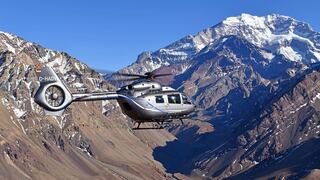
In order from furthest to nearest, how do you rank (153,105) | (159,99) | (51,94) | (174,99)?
(174,99)
(159,99)
(153,105)
(51,94)

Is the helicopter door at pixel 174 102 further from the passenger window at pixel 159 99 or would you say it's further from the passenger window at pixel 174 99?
the passenger window at pixel 159 99

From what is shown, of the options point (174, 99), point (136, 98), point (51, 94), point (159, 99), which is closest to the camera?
point (51, 94)

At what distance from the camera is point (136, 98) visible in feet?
326

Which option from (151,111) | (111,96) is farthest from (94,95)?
(151,111)

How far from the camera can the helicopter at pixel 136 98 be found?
305 ft

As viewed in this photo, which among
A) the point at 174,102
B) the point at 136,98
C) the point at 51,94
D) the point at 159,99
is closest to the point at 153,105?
the point at 159,99

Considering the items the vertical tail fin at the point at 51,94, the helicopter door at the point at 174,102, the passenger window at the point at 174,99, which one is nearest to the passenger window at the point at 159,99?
the helicopter door at the point at 174,102

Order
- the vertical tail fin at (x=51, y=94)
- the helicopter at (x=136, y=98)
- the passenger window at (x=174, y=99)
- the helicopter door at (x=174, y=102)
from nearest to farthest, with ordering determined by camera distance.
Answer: the vertical tail fin at (x=51, y=94), the helicopter at (x=136, y=98), the helicopter door at (x=174, y=102), the passenger window at (x=174, y=99)

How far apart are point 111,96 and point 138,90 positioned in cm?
448

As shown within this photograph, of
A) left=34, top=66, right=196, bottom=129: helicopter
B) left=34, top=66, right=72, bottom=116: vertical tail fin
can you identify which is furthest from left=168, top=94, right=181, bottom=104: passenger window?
left=34, top=66, right=72, bottom=116: vertical tail fin

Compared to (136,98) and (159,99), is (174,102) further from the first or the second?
(136,98)

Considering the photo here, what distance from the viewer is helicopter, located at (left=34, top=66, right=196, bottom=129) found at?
93062 millimetres

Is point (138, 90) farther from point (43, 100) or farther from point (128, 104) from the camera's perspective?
point (43, 100)

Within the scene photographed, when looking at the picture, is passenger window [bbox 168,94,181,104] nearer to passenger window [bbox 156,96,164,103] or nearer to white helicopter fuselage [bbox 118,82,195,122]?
white helicopter fuselage [bbox 118,82,195,122]
